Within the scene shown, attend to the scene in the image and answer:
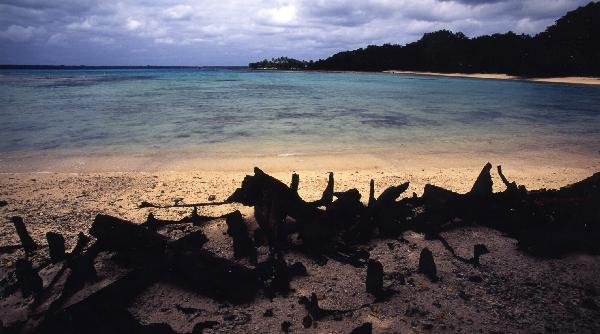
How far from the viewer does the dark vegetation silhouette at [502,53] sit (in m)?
61.8

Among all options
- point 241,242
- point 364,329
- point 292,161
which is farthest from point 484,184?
point 292,161

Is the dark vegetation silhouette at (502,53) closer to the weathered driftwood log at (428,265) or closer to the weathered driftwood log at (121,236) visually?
the weathered driftwood log at (428,265)

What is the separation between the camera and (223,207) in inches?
186

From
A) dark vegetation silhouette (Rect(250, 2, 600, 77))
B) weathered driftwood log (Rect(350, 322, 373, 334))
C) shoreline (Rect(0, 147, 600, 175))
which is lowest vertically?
shoreline (Rect(0, 147, 600, 175))

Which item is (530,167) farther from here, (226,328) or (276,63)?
(276,63)

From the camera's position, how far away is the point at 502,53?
7956 cm

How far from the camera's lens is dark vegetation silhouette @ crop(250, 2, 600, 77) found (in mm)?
61750

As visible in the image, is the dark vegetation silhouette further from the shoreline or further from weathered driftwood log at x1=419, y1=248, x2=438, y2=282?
weathered driftwood log at x1=419, y1=248, x2=438, y2=282

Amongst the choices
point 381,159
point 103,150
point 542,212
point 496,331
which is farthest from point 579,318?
point 103,150

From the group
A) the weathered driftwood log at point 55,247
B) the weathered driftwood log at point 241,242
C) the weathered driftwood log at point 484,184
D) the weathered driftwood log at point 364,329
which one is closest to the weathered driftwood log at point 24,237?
the weathered driftwood log at point 55,247

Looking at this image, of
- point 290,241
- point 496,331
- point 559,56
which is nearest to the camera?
point 496,331

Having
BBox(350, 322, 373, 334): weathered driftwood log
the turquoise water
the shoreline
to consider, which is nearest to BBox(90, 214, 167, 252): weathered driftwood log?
BBox(350, 322, 373, 334): weathered driftwood log

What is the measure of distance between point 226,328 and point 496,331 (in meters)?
1.58

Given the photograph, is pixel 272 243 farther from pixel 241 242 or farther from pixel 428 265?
pixel 428 265
